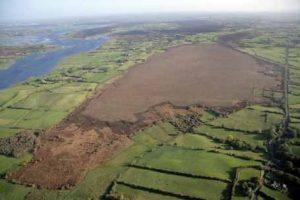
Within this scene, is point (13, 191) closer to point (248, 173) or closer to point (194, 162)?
point (194, 162)

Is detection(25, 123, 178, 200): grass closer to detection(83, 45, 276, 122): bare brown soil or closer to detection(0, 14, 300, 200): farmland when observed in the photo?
detection(0, 14, 300, 200): farmland

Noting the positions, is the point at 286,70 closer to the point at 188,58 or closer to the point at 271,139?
the point at 188,58

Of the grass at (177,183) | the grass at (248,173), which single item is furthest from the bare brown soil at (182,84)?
the grass at (248,173)

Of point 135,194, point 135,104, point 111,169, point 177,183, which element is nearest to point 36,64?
point 135,104

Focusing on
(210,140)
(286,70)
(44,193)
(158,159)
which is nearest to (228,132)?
(210,140)

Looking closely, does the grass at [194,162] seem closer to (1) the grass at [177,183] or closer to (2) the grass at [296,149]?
(1) the grass at [177,183]

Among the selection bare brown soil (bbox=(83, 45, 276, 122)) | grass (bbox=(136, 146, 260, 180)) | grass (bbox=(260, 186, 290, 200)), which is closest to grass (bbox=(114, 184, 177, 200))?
grass (bbox=(136, 146, 260, 180))
